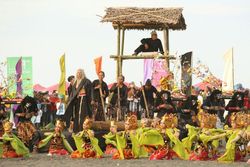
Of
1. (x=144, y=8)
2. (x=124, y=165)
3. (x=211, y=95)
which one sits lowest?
(x=124, y=165)

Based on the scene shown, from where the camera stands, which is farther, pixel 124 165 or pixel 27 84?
pixel 27 84

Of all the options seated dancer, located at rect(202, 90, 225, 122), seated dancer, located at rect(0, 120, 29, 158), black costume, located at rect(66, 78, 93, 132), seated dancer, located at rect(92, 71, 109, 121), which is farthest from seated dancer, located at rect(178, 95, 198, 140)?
seated dancer, located at rect(0, 120, 29, 158)

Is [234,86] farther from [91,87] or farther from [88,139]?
[88,139]

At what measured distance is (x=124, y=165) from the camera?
41.3 feet

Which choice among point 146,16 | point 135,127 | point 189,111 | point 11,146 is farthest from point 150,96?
point 11,146

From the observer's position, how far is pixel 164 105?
1700 centimetres

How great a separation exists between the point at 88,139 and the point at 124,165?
219cm

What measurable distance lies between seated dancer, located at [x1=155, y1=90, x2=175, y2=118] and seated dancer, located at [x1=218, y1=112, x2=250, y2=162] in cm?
331

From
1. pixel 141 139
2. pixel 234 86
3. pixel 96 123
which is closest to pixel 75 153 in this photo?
pixel 141 139

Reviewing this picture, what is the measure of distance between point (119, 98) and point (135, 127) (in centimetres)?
400

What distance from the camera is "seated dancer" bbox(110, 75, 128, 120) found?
60.8 feet

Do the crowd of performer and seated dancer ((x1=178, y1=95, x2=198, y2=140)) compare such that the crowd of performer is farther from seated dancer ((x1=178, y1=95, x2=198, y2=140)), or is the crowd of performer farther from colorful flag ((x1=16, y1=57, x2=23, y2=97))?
colorful flag ((x1=16, y1=57, x2=23, y2=97))

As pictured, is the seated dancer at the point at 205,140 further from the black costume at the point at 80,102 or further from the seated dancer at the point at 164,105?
the black costume at the point at 80,102

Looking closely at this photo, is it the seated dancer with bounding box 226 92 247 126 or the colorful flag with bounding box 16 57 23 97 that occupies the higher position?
the colorful flag with bounding box 16 57 23 97
